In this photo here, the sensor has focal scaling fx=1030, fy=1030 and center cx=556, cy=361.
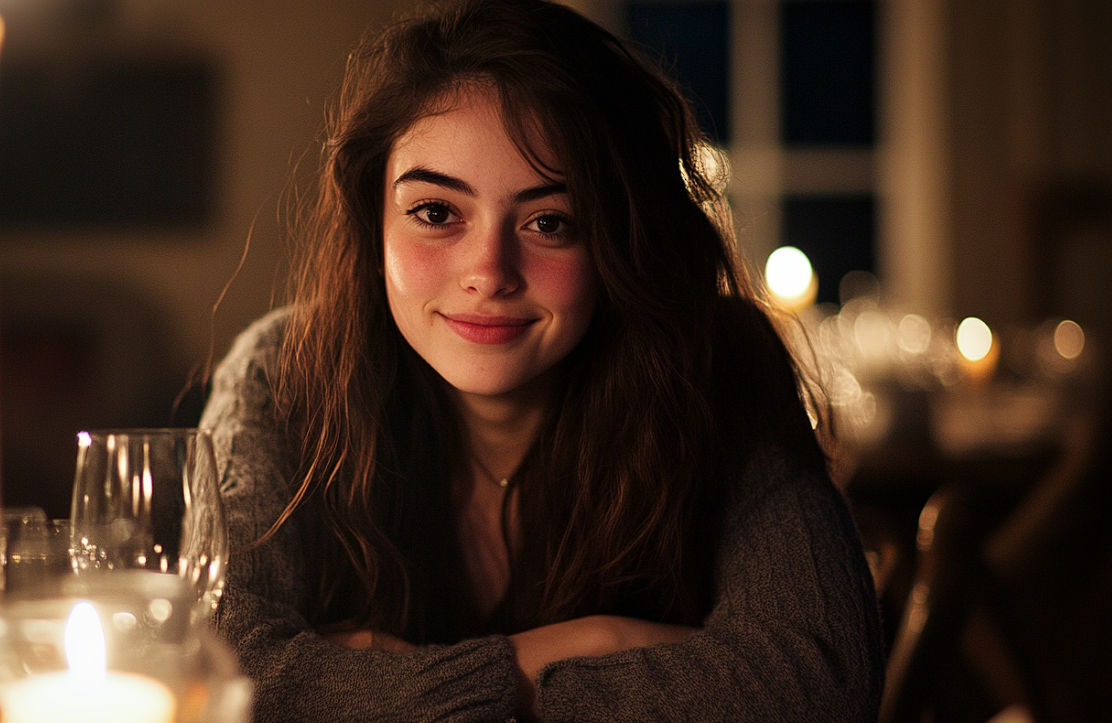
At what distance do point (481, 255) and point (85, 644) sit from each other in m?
0.62

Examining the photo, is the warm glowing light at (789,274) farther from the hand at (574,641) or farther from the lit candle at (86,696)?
the lit candle at (86,696)

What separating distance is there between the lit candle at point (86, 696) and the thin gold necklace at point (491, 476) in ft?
2.59

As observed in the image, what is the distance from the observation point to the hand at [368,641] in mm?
960

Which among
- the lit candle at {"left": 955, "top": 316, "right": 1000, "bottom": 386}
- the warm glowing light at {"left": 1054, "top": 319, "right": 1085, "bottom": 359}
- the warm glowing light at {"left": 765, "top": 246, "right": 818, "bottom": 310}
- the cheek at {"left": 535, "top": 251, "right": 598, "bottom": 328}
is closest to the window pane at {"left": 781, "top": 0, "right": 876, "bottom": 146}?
the warm glowing light at {"left": 1054, "top": 319, "right": 1085, "bottom": 359}

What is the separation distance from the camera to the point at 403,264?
3.45 feet

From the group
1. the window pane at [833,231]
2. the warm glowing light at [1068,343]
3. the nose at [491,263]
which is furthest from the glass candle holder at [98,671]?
the window pane at [833,231]

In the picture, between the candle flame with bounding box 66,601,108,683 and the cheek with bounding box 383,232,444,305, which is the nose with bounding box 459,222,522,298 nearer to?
the cheek with bounding box 383,232,444,305

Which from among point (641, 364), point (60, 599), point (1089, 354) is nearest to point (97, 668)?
point (60, 599)

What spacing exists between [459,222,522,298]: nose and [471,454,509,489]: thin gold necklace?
279mm

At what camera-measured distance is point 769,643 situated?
0.95 metres

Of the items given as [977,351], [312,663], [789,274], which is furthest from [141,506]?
[977,351]

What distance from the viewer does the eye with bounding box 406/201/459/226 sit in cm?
104

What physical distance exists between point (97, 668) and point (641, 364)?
756 mm

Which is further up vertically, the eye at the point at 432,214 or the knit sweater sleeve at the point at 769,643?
the eye at the point at 432,214
